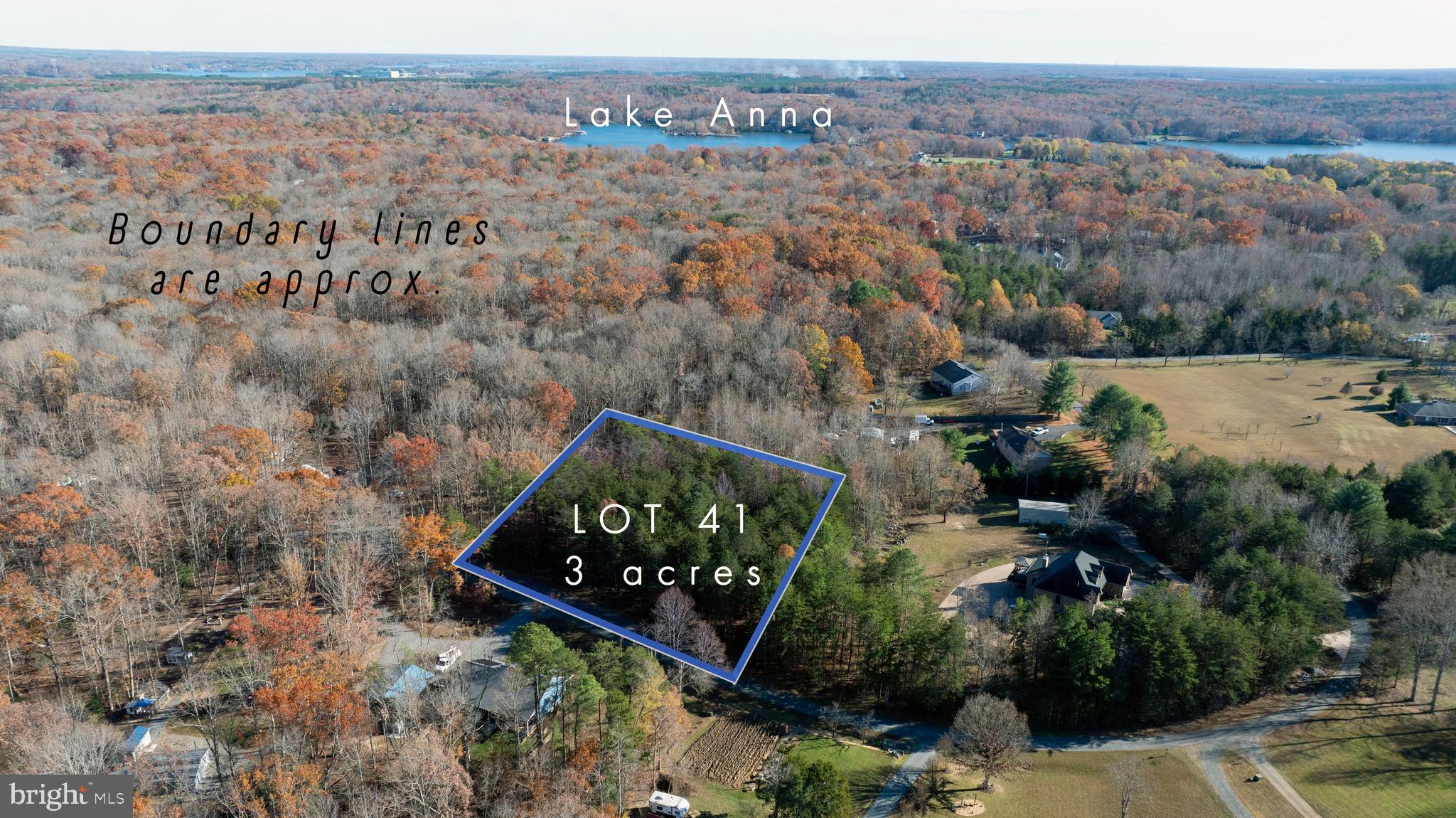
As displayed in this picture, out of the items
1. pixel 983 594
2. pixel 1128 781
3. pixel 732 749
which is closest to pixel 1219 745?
pixel 1128 781

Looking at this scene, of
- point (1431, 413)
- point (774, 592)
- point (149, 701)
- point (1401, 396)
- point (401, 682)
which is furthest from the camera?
point (1401, 396)

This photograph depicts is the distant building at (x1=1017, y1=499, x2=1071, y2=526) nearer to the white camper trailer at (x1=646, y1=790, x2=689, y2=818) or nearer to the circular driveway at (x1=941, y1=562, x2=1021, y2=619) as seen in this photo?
the circular driveway at (x1=941, y1=562, x2=1021, y2=619)

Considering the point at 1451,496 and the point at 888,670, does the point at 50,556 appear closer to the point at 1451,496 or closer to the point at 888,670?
the point at 888,670

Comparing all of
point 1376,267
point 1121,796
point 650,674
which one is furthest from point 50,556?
point 1376,267

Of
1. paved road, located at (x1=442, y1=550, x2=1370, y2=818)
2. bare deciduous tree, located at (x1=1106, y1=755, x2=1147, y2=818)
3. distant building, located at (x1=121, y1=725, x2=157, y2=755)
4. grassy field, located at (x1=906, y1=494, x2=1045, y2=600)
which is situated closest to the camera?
distant building, located at (x1=121, y1=725, x2=157, y2=755)

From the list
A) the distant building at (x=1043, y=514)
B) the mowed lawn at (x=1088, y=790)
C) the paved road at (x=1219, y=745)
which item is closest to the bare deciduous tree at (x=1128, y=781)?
the mowed lawn at (x=1088, y=790)

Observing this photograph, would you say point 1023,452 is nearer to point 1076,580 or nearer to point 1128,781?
point 1076,580

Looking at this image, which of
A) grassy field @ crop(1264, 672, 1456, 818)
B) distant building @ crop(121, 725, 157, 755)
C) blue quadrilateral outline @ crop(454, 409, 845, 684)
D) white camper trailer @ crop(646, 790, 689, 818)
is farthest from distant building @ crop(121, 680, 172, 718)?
grassy field @ crop(1264, 672, 1456, 818)
